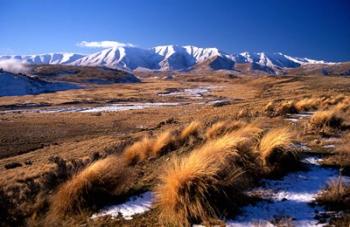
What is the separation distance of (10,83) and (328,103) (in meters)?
99.5

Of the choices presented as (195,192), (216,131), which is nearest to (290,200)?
(195,192)

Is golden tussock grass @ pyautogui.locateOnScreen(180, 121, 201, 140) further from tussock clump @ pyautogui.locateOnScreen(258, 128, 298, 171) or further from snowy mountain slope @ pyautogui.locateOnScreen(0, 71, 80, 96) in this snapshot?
snowy mountain slope @ pyautogui.locateOnScreen(0, 71, 80, 96)

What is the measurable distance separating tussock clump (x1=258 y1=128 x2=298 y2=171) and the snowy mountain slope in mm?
100891

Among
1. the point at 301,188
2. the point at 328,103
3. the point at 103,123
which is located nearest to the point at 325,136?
the point at 301,188

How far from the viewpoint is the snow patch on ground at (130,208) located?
7.48 meters

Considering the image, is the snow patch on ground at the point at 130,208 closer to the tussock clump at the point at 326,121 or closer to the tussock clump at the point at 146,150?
the tussock clump at the point at 146,150

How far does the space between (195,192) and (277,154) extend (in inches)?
124

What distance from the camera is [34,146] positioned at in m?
29.9

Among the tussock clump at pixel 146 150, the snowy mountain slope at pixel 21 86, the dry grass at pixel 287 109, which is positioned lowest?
the snowy mountain slope at pixel 21 86

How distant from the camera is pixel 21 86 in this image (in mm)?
108125

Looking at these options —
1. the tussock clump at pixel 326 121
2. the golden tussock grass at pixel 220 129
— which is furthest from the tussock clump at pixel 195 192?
the tussock clump at pixel 326 121

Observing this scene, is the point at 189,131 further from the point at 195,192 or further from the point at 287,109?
the point at 287,109

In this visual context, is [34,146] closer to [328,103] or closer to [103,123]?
[103,123]

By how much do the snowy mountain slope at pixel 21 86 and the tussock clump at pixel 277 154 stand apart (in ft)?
331
